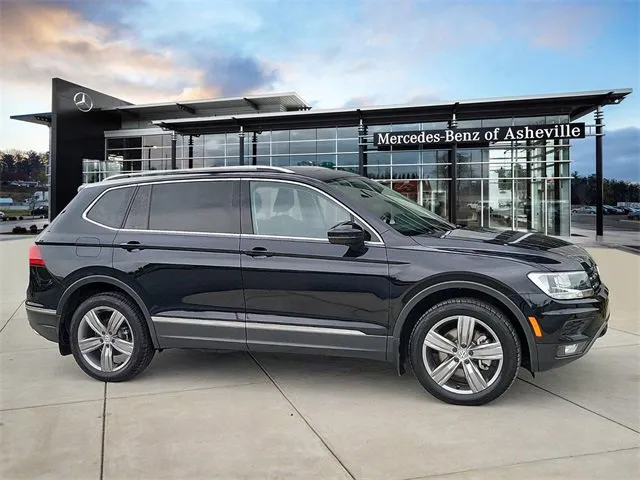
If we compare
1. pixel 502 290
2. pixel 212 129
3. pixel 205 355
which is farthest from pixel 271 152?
pixel 502 290

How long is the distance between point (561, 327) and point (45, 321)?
4.37m

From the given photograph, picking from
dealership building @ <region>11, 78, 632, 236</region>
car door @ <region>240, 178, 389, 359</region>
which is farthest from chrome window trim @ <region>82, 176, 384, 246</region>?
dealership building @ <region>11, 78, 632, 236</region>

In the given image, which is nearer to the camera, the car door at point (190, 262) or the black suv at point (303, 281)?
the black suv at point (303, 281)

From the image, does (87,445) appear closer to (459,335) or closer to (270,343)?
(270,343)

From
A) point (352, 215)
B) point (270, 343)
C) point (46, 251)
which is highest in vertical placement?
point (352, 215)

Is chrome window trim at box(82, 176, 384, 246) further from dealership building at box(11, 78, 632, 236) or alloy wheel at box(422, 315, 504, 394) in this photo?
dealership building at box(11, 78, 632, 236)

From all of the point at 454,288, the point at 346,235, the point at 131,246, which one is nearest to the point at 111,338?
the point at 131,246

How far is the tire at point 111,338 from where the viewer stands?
4.79m

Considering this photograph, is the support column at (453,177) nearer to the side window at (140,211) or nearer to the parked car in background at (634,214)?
the side window at (140,211)

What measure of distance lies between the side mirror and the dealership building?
1901 cm

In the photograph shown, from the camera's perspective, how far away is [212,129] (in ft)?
97.8

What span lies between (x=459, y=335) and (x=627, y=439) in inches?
48.6

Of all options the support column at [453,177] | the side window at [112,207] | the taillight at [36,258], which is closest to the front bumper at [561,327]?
the side window at [112,207]

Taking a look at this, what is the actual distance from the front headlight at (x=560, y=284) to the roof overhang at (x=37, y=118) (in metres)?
37.6
